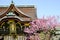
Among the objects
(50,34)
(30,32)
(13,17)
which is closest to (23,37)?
(30,32)

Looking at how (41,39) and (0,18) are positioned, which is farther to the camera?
(0,18)

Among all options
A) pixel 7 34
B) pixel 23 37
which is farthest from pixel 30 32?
pixel 7 34

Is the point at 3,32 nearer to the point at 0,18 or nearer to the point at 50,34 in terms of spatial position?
the point at 0,18

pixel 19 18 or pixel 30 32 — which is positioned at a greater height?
pixel 19 18

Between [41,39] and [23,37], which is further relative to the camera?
[23,37]

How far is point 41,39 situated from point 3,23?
566cm

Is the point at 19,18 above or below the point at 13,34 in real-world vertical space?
above

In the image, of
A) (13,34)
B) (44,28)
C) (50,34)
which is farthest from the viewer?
(13,34)

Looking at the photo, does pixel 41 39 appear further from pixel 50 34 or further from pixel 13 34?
pixel 13 34

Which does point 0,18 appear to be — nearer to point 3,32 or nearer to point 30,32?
point 3,32

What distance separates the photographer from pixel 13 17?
25.3 metres

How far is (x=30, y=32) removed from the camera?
80.8 feet

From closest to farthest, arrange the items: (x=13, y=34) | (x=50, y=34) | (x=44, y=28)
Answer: (x=50, y=34) → (x=44, y=28) → (x=13, y=34)

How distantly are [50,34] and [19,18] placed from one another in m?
5.03
